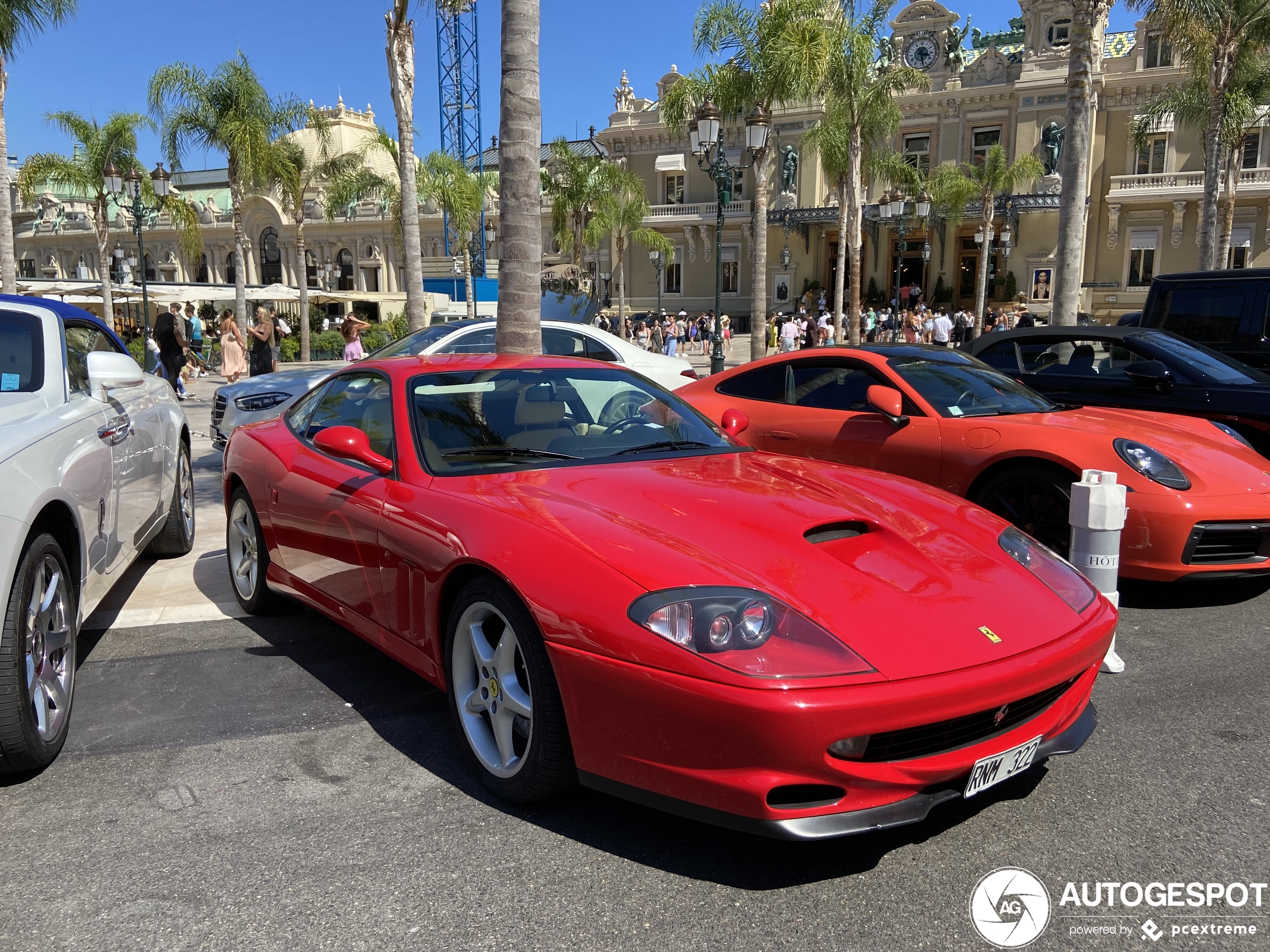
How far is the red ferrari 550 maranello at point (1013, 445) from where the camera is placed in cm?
471

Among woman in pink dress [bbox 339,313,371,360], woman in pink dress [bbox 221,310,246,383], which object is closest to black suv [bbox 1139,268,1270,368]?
woman in pink dress [bbox 339,313,371,360]

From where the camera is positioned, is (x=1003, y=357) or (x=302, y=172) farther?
(x=302, y=172)

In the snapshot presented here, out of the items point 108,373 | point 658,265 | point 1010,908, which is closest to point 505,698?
point 1010,908

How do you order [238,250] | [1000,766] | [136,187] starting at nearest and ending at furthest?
1. [1000,766]
2. [238,250]
3. [136,187]

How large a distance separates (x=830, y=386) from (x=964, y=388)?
2.81 feet

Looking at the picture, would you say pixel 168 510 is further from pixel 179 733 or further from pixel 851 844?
pixel 851 844

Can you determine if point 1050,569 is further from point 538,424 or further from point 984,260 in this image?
point 984,260

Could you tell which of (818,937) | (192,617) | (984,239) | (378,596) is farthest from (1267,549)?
(984,239)

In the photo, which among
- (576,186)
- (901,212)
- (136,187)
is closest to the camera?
(136,187)

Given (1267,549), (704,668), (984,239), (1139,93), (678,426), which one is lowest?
(1267,549)

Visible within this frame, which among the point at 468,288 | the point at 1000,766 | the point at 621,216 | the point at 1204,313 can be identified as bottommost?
the point at 1000,766

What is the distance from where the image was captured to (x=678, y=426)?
397 centimetres

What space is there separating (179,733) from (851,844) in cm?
243

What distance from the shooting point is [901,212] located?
97.5ft
